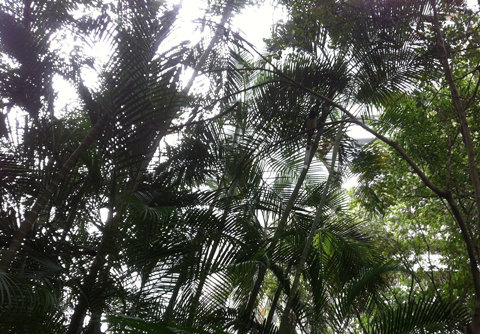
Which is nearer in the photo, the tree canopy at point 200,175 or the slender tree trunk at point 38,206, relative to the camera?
the slender tree trunk at point 38,206

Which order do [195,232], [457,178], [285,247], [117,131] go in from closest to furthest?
[117,131]
[195,232]
[285,247]
[457,178]

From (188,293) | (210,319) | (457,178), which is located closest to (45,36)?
(188,293)

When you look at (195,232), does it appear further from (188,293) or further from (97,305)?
(97,305)

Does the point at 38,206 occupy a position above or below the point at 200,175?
below

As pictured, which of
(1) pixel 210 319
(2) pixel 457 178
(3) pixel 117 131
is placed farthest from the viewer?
(2) pixel 457 178

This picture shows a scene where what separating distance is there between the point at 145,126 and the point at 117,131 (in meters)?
0.16

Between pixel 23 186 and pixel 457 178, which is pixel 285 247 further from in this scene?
pixel 23 186

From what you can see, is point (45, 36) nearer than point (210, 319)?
No

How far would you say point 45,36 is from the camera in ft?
9.90

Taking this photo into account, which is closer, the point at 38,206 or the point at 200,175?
the point at 38,206

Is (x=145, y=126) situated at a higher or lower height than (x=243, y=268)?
higher

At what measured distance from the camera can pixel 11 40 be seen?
9.04 feet

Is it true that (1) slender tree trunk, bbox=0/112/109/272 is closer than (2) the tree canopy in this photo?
Yes

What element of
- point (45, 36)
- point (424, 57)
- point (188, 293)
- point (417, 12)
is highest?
point (417, 12)
